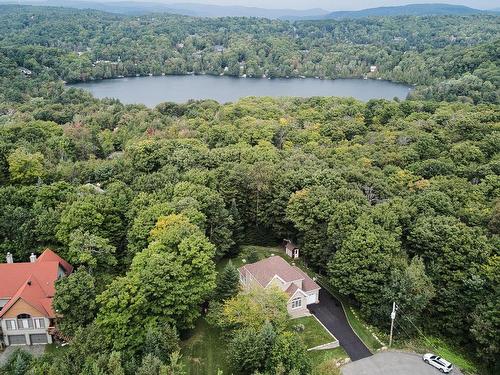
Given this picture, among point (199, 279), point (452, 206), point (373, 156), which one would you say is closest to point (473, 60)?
point (373, 156)

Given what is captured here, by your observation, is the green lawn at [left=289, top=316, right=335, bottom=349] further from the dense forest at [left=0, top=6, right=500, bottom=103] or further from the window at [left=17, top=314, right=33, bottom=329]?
the dense forest at [left=0, top=6, right=500, bottom=103]

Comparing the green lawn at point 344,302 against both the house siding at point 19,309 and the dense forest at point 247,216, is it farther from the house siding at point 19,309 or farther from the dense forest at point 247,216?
the house siding at point 19,309

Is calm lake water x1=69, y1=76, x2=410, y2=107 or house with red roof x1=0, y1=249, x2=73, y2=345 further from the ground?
house with red roof x1=0, y1=249, x2=73, y2=345

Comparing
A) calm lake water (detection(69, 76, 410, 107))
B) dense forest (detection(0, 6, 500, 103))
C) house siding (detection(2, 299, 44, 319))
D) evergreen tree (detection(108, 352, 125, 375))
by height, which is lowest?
calm lake water (detection(69, 76, 410, 107))

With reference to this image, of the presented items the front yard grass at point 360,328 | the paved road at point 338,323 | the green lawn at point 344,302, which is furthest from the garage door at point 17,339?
the front yard grass at point 360,328

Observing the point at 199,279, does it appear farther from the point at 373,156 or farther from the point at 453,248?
the point at 373,156

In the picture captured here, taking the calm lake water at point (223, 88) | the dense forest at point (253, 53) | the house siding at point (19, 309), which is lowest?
the calm lake water at point (223, 88)

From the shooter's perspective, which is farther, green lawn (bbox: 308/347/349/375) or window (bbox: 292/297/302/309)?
window (bbox: 292/297/302/309)

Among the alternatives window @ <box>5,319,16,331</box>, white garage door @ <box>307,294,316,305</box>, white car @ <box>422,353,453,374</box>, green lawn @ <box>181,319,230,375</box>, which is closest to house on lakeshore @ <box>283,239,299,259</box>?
white garage door @ <box>307,294,316,305</box>
